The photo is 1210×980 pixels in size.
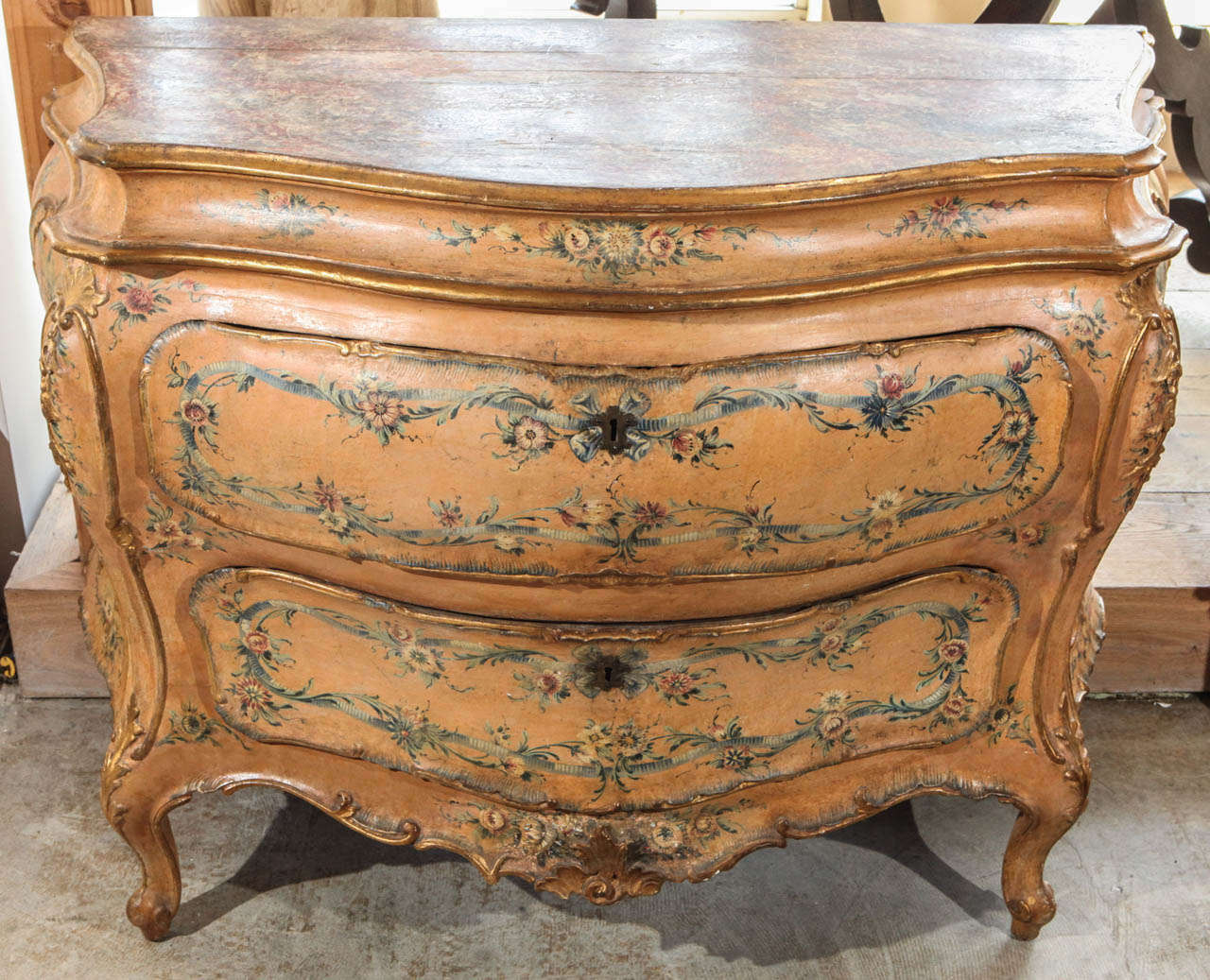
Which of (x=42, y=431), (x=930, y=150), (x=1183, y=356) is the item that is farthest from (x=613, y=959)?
(x=1183, y=356)

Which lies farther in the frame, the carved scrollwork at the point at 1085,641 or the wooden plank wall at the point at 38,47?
the wooden plank wall at the point at 38,47

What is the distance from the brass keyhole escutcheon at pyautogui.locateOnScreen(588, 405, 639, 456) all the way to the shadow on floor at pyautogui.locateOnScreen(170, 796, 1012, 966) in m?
0.73

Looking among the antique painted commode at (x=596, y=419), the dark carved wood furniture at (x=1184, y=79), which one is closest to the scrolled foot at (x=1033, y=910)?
the antique painted commode at (x=596, y=419)

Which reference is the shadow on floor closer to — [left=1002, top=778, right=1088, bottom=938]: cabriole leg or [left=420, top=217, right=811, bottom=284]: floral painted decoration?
[left=1002, top=778, right=1088, bottom=938]: cabriole leg

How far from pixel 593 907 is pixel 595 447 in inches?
28.8

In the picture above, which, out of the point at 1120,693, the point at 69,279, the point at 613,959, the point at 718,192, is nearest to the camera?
the point at 718,192

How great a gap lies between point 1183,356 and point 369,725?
1673 mm

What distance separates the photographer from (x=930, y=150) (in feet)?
3.83

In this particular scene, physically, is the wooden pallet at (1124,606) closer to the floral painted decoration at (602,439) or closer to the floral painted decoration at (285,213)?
the floral painted decoration at (602,439)

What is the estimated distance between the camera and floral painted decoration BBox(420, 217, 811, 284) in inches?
43.1

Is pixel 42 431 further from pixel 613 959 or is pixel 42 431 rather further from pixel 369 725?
pixel 613 959

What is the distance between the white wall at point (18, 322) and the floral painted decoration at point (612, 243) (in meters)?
0.97

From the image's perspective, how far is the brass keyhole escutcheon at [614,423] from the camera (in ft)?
3.67

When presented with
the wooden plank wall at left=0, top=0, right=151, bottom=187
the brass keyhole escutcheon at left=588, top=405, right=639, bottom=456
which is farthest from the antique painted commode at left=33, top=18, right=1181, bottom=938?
the wooden plank wall at left=0, top=0, right=151, bottom=187
